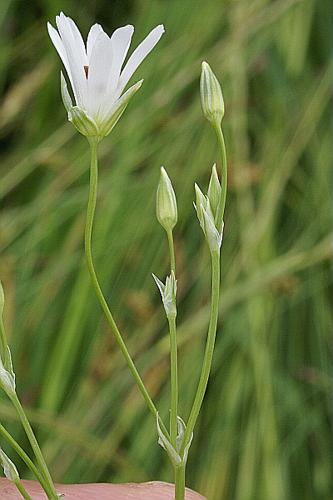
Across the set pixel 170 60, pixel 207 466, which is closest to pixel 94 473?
pixel 207 466

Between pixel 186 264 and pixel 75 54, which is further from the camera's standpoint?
pixel 186 264

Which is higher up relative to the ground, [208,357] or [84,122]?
[84,122]

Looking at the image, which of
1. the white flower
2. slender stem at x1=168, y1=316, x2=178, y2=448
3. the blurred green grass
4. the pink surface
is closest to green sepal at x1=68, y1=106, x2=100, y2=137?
the white flower

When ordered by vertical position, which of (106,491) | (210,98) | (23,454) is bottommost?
(106,491)

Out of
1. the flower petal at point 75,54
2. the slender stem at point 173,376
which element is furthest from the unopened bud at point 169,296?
the flower petal at point 75,54

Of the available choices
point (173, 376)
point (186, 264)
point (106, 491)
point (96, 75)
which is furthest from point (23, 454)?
point (186, 264)

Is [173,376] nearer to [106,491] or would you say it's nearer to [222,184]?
[222,184]

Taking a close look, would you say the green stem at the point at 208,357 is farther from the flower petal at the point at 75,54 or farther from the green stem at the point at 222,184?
the flower petal at the point at 75,54

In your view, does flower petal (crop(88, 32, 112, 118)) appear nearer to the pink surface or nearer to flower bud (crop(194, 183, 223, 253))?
flower bud (crop(194, 183, 223, 253))
